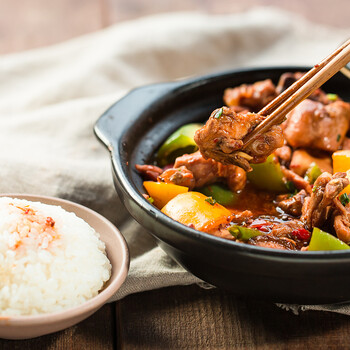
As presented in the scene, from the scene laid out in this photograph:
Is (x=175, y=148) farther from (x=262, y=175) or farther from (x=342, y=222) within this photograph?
(x=342, y=222)

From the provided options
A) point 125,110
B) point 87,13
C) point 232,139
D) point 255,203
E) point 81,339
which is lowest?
point 81,339

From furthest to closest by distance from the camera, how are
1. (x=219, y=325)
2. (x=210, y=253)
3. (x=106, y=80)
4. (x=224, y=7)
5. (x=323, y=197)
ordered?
(x=224, y=7)
(x=106, y=80)
(x=219, y=325)
(x=323, y=197)
(x=210, y=253)

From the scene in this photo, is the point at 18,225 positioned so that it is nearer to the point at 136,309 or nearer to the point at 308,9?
the point at 136,309

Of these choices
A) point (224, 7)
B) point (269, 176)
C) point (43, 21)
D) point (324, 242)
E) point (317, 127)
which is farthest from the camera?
point (224, 7)

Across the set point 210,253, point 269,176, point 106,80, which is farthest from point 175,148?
point 106,80

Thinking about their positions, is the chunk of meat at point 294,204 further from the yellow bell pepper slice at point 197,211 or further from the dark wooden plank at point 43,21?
the dark wooden plank at point 43,21

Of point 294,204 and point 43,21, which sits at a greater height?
point 294,204
